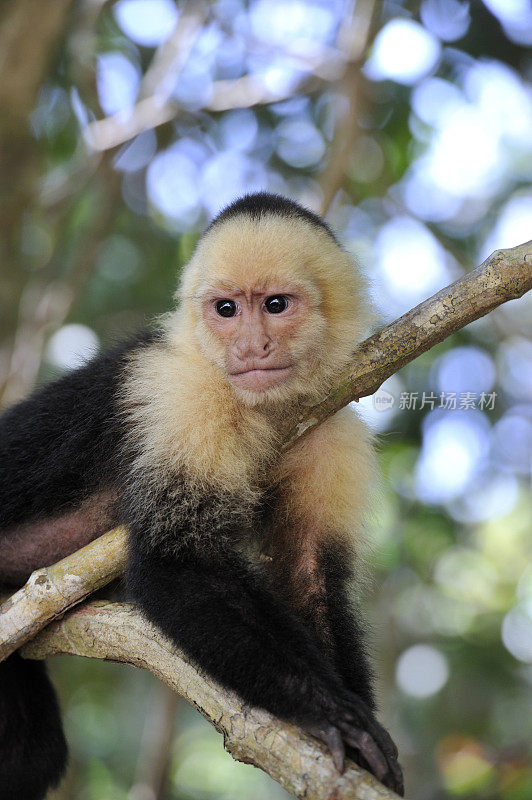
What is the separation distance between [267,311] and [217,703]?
3.62 feet

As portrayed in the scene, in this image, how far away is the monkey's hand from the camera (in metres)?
1.90

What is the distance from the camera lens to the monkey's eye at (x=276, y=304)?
2393 mm

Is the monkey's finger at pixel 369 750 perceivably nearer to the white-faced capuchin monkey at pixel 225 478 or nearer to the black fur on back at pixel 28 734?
the white-faced capuchin monkey at pixel 225 478

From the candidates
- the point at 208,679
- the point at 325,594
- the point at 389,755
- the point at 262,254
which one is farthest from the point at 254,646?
the point at 262,254

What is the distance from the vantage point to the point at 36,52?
420 cm

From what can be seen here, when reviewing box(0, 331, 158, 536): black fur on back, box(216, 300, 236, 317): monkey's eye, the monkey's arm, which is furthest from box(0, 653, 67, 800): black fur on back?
box(216, 300, 236, 317): monkey's eye

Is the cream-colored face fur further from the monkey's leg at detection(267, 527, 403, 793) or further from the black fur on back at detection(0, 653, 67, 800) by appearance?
the black fur on back at detection(0, 653, 67, 800)

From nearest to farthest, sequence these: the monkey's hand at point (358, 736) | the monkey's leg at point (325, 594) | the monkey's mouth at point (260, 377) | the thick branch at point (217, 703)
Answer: the thick branch at point (217, 703)
the monkey's hand at point (358, 736)
the monkey's mouth at point (260, 377)
the monkey's leg at point (325, 594)

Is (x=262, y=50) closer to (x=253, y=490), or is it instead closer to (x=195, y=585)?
(x=253, y=490)

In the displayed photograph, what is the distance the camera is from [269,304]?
7.86 feet

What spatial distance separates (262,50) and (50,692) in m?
4.03

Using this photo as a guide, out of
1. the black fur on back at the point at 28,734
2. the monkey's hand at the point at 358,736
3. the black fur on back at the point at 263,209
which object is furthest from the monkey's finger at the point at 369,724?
the black fur on back at the point at 263,209

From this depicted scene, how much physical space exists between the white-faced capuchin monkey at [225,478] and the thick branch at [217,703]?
0.06m

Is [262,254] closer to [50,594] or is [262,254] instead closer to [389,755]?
[50,594]
